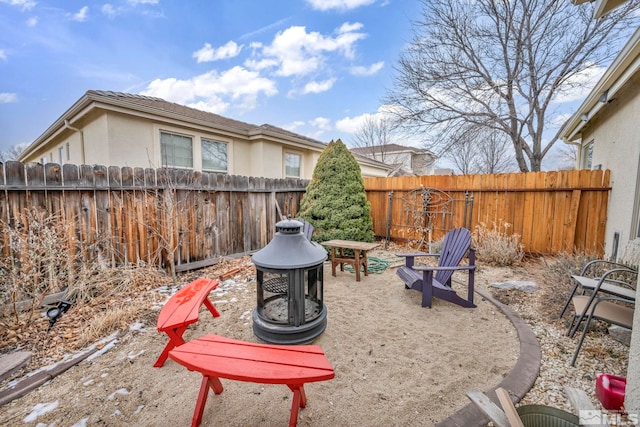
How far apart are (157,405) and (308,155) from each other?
9699 mm

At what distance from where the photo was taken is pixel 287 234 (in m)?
2.66

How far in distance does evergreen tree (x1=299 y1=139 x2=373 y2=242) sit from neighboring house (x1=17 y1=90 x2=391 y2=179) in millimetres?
3027

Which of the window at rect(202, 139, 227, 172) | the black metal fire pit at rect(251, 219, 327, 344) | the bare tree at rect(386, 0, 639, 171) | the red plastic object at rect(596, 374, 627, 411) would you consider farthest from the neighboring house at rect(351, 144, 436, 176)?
the red plastic object at rect(596, 374, 627, 411)

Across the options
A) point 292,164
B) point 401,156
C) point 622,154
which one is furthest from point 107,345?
point 401,156

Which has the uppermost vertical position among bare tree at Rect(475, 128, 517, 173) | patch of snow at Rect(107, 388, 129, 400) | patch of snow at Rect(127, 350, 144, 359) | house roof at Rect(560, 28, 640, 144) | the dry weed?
bare tree at Rect(475, 128, 517, 173)

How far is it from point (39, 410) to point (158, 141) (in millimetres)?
6416

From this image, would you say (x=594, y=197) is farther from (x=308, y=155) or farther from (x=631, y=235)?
(x=308, y=155)

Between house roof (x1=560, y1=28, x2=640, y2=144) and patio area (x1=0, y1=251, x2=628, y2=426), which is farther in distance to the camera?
house roof (x1=560, y1=28, x2=640, y2=144)

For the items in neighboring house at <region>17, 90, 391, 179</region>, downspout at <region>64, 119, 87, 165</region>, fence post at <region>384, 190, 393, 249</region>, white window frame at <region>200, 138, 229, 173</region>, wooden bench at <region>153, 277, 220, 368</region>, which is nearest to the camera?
wooden bench at <region>153, 277, 220, 368</region>

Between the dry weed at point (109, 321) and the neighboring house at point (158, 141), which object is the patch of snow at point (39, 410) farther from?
Result: the neighboring house at point (158, 141)

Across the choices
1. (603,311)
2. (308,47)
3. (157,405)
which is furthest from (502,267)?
(308,47)

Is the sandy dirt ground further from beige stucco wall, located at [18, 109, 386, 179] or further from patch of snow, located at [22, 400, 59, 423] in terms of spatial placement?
beige stucco wall, located at [18, 109, 386, 179]

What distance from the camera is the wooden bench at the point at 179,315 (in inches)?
87.9

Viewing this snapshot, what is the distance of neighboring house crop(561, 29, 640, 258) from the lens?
12.3ft
